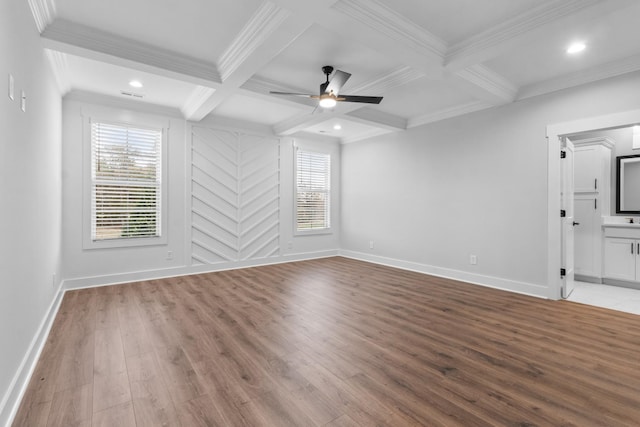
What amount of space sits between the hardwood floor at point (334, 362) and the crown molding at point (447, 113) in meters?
2.79

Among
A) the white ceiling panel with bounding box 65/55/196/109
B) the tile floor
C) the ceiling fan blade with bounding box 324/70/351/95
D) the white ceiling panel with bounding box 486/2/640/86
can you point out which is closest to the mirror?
the tile floor

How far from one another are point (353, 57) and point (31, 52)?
285 cm

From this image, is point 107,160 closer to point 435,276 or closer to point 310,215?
point 310,215

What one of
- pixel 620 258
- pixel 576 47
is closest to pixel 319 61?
pixel 576 47

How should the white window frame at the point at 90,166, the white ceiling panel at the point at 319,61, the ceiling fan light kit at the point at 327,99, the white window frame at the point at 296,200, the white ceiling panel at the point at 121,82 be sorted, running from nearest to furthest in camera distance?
the white ceiling panel at the point at 319,61 → the ceiling fan light kit at the point at 327,99 → the white ceiling panel at the point at 121,82 → the white window frame at the point at 90,166 → the white window frame at the point at 296,200

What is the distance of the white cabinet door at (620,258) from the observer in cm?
438

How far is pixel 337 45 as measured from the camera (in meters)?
3.07

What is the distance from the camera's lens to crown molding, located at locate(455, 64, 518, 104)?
11.4 feet

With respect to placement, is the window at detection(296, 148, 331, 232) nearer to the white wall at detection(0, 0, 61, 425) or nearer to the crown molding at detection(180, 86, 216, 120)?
the crown molding at detection(180, 86, 216, 120)

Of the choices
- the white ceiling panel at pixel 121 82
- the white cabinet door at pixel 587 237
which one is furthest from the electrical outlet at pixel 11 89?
the white cabinet door at pixel 587 237

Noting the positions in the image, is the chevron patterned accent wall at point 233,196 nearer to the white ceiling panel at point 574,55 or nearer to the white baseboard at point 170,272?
the white baseboard at point 170,272

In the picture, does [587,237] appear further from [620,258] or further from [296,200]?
[296,200]

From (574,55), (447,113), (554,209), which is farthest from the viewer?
(447,113)

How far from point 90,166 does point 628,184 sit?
8.29 meters
